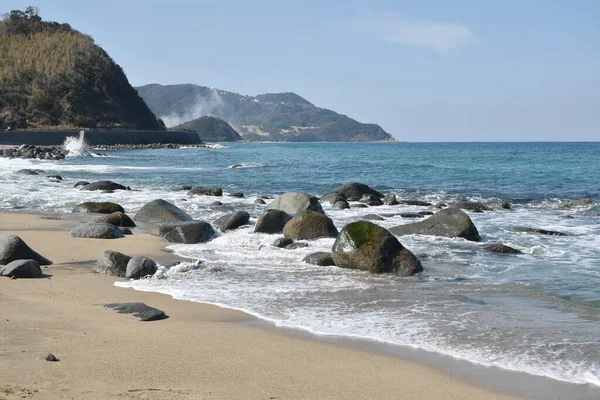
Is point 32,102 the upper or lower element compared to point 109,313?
upper

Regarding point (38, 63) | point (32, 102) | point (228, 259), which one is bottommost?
point (228, 259)

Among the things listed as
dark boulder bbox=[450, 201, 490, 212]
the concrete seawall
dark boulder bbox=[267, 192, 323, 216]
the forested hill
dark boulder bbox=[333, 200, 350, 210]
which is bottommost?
dark boulder bbox=[333, 200, 350, 210]

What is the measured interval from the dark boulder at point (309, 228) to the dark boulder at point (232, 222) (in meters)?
1.85

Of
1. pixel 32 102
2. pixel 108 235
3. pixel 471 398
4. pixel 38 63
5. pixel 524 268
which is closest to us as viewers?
pixel 471 398

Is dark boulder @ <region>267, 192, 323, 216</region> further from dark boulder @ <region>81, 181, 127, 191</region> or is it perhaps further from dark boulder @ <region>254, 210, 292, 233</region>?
dark boulder @ <region>81, 181, 127, 191</region>

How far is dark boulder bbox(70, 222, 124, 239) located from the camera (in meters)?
12.5

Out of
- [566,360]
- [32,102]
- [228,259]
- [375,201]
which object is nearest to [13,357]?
[566,360]

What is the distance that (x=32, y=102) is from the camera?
85.8 meters

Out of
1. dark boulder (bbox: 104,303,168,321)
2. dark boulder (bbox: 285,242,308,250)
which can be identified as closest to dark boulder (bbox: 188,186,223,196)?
dark boulder (bbox: 285,242,308,250)

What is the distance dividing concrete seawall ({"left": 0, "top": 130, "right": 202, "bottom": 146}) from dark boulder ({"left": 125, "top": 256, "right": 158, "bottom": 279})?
6095 centimetres

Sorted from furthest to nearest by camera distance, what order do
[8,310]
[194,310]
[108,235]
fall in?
[108,235] < [194,310] < [8,310]

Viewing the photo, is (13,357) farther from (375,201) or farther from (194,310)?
(375,201)

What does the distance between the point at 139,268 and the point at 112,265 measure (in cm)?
46

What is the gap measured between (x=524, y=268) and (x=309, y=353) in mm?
5906
